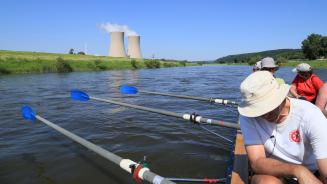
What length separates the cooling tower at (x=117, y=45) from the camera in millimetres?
65250

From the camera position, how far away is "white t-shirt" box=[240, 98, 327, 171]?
91.5 inches

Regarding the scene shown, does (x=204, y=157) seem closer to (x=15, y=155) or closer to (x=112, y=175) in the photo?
(x=112, y=175)

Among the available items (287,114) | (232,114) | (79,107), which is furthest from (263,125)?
(79,107)

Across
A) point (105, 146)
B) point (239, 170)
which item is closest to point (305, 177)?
point (239, 170)

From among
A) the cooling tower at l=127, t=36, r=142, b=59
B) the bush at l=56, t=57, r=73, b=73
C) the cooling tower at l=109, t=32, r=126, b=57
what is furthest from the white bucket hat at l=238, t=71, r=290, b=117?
the cooling tower at l=127, t=36, r=142, b=59

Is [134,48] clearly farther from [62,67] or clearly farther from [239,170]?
[239,170]

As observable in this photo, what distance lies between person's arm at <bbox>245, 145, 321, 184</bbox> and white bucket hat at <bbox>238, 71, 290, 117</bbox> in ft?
1.28

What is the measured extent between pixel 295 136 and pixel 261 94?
47cm

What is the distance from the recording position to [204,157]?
593 centimetres

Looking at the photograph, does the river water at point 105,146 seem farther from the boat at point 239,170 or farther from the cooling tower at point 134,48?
the cooling tower at point 134,48

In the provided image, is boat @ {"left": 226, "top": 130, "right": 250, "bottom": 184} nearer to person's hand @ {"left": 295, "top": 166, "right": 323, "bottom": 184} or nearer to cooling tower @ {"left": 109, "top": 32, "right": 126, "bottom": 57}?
person's hand @ {"left": 295, "top": 166, "right": 323, "bottom": 184}

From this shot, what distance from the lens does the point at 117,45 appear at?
66000mm

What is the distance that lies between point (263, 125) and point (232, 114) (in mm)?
7528

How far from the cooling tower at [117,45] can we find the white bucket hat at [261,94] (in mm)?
64083
